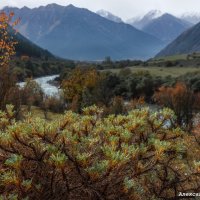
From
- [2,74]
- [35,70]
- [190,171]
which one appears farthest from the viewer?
[35,70]

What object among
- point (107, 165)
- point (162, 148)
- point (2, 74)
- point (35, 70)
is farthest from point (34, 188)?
point (35, 70)

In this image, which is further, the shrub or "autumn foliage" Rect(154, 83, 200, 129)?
"autumn foliage" Rect(154, 83, 200, 129)

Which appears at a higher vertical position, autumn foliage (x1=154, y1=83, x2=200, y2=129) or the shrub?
the shrub

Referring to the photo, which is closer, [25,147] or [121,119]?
[25,147]

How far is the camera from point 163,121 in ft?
15.3

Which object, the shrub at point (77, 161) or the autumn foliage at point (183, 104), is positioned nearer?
the shrub at point (77, 161)

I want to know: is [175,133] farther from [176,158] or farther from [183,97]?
[183,97]

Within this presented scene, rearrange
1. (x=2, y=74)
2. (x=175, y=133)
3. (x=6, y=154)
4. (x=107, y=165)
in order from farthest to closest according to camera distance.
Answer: (x=2, y=74)
(x=175, y=133)
(x=6, y=154)
(x=107, y=165)

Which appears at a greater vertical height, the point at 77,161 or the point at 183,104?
the point at 77,161

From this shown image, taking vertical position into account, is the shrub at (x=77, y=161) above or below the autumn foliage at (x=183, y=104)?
above

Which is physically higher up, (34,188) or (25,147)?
(25,147)

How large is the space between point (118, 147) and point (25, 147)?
88cm

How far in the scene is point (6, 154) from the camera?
386cm

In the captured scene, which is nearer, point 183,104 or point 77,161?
point 77,161
